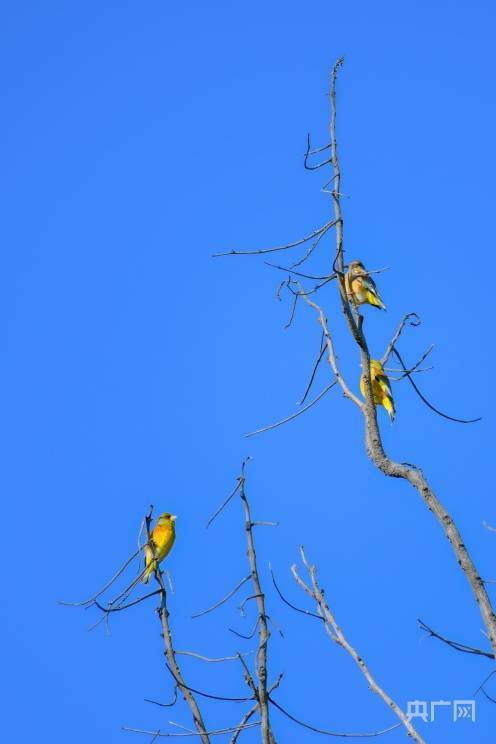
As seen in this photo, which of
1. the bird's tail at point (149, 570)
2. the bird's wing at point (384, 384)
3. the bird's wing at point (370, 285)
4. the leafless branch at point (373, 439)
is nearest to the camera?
the leafless branch at point (373, 439)

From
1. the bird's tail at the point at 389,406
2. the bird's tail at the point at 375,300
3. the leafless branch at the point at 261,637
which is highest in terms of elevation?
the bird's tail at the point at 375,300

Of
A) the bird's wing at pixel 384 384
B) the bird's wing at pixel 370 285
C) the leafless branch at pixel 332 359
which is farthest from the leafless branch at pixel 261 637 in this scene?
the bird's wing at pixel 370 285

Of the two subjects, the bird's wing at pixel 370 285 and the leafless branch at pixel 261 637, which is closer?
the leafless branch at pixel 261 637

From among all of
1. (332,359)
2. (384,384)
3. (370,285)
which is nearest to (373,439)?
(332,359)

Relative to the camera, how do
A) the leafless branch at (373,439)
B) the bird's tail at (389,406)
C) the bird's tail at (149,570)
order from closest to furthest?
the leafless branch at (373,439) → the bird's tail at (149,570) → the bird's tail at (389,406)

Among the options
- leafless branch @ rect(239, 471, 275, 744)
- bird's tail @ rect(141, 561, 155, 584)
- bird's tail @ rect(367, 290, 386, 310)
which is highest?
bird's tail @ rect(367, 290, 386, 310)

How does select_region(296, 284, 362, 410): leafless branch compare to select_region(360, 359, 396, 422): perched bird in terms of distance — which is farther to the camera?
select_region(360, 359, 396, 422): perched bird

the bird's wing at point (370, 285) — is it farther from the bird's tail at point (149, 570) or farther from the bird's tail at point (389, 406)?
the bird's tail at point (149, 570)

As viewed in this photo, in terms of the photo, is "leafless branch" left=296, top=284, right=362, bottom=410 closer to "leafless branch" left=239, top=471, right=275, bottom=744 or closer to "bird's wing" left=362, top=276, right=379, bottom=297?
"leafless branch" left=239, top=471, right=275, bottom=744

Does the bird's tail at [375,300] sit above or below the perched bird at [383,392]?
above

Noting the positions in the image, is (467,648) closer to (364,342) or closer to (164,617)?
(364,342)

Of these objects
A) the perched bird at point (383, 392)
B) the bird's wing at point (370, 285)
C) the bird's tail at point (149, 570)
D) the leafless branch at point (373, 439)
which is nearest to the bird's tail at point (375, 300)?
the bird's wing at point (370, 285)

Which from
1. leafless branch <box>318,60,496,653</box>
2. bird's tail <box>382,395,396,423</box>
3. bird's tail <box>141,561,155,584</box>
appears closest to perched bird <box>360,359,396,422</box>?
bird's tail <box>382,395,396,423</box>

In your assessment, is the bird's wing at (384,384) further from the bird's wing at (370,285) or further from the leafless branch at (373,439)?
the leafless branch at (373,439)
